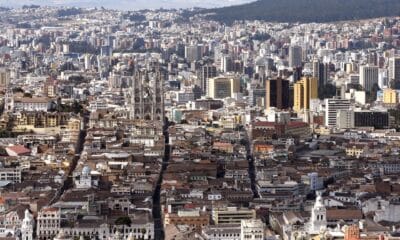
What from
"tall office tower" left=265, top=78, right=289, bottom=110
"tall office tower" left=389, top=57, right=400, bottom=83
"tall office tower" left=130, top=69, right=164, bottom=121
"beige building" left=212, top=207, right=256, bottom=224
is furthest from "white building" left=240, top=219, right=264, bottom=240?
"tall office tower" left=389, top=57, right=400, bottom=83

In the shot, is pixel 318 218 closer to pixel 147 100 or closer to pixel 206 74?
pixel 147 100

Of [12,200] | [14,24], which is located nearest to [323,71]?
[12,200]

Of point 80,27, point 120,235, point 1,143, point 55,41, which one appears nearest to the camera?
point 120,235

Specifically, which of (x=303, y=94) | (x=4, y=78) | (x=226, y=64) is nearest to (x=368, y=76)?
(x=226, y=64)

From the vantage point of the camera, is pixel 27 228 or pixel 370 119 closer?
pixel 27 228

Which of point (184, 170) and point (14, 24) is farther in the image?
point (14, 24)

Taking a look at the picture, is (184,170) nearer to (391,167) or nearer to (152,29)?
(391,167)
